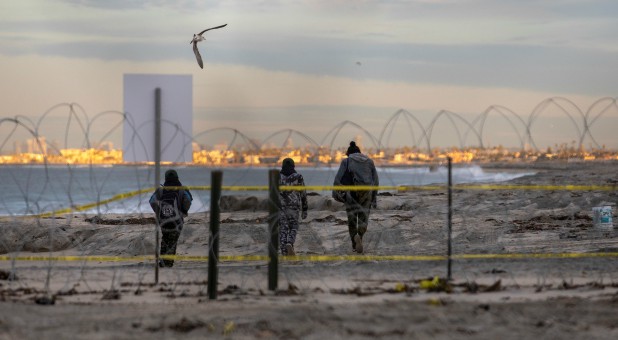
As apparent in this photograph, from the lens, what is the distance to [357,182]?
53.5ft

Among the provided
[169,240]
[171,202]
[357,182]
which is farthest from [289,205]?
[171,202]

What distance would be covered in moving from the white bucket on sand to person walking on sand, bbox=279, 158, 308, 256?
6.42 m

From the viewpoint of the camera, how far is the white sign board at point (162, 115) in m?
12.7

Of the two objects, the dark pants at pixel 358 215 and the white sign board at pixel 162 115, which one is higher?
the white sign board at pixel 162 115

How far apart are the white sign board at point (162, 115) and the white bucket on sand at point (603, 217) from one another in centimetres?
959

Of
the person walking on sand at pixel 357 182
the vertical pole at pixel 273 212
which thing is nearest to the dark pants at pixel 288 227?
the person walking on sand at pixel 357 182

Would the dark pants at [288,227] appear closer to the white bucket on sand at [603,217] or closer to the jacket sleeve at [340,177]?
the jacket sleeve at [340,177]

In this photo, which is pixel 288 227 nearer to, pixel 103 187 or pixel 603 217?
pixel 603 217

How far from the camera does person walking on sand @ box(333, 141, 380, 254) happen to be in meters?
16.3

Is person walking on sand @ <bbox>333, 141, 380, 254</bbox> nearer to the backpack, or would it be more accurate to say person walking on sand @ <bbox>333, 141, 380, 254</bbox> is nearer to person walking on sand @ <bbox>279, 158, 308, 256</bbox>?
person walking on sand @ <bbox>279, 158, 308, 256</bbox>

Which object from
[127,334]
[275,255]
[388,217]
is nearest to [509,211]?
[388,217]

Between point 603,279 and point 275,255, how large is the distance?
4.28m

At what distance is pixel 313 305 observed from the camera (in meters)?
10.5

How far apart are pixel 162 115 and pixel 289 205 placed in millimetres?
3628
